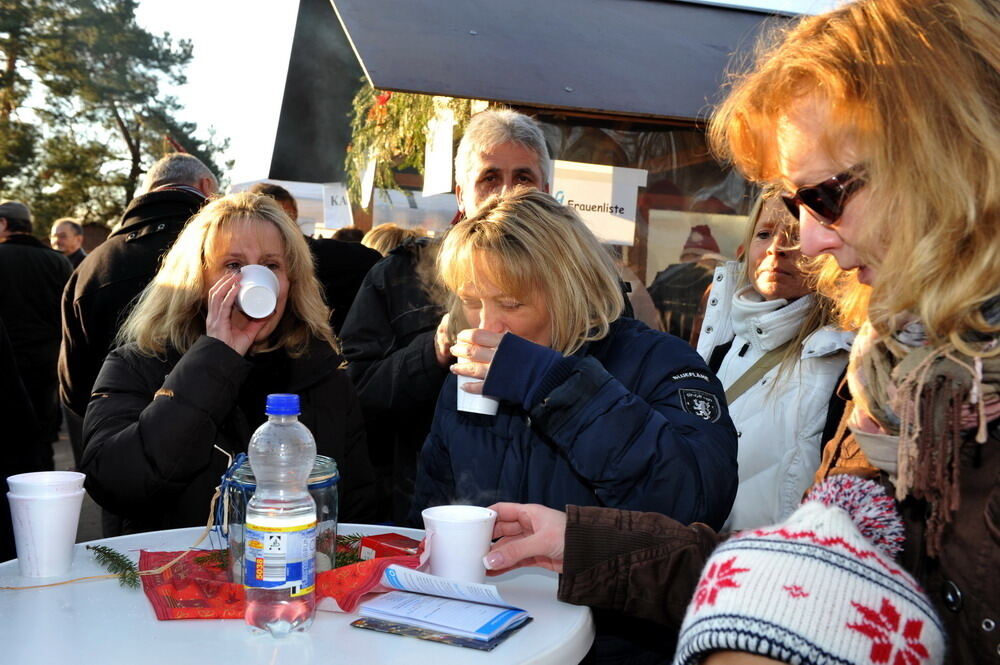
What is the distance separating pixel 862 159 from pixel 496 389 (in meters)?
0.89

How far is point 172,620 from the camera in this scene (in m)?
1.55

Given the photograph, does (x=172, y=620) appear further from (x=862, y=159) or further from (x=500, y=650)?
(x=862, y=159)

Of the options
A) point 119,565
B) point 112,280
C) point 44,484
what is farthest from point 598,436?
point 112,280

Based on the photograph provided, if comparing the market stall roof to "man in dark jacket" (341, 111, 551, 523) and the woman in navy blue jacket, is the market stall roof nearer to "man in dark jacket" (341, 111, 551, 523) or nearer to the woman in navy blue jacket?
"man in dark jacket" (341, 111, 551, 523)

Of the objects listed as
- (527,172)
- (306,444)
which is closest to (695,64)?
(527,172)

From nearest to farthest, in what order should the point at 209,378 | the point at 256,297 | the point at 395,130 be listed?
the point at 209,378 → the point at 256,297 → the point at 395,130

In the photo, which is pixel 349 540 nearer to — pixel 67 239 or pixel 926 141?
pixel 926 141

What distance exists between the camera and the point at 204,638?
1.47 metres

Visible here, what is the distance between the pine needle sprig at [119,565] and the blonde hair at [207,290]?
773 millimetres

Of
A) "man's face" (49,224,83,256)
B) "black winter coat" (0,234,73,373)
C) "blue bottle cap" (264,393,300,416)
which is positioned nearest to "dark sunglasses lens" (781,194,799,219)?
"blue bottle cap" (264,393,300,416)

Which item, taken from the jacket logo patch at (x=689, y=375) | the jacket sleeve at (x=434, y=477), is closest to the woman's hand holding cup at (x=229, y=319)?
the jacket sleeve at (x=434, y=477)

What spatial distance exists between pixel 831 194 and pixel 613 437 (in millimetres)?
687

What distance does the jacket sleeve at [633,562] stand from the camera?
62.7 inches

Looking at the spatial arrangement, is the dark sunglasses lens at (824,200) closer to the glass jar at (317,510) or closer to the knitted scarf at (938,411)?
the knitted scarf at (938,411)
